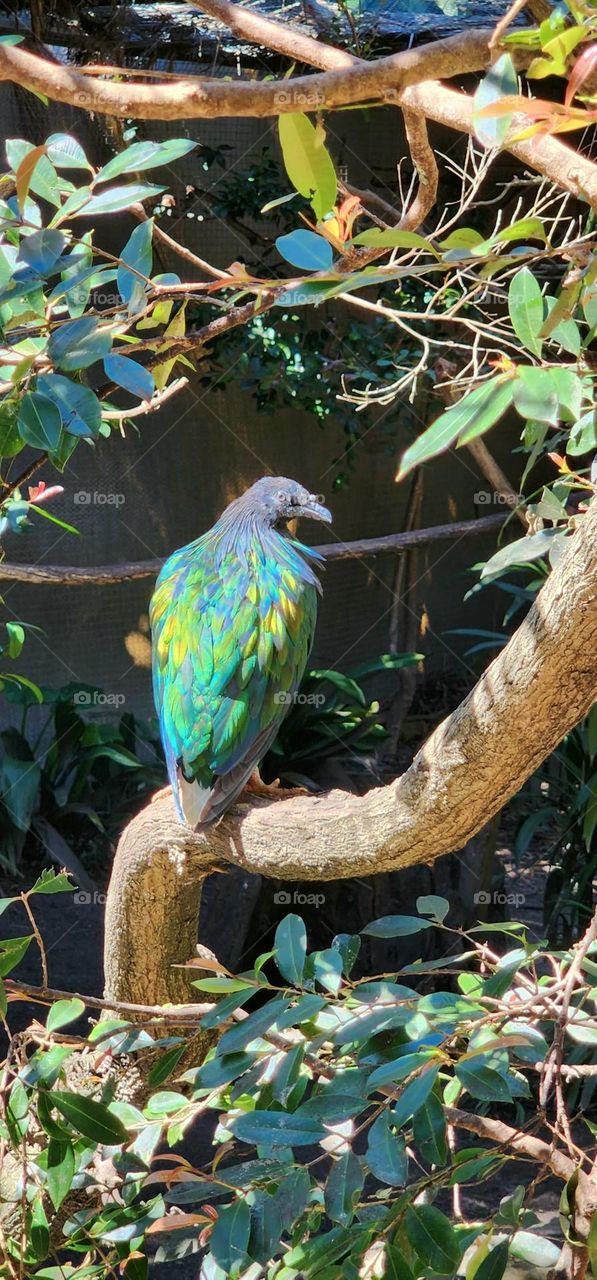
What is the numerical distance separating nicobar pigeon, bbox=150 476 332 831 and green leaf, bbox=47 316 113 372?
3.15 ft

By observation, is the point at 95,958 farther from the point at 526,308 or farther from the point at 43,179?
the point at 526,308

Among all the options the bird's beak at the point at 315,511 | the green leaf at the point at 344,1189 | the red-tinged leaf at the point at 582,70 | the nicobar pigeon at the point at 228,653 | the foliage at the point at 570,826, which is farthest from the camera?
the foliage at the point at 570,826

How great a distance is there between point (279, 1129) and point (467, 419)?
0.64 meters

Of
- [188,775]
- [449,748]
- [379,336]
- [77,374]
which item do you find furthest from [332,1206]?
[379,336]

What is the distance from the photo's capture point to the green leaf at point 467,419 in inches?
21.3

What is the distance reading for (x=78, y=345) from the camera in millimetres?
815

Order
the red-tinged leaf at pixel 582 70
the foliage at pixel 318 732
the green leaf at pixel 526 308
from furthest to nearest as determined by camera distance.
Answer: the foliage at pixel 318 732 → the green leaf at pixel 526 308 → the red-tinged leaf at pixel 582 70

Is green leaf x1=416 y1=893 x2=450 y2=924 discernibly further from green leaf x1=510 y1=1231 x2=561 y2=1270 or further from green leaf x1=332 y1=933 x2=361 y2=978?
green leaf x1=510 y1=1231 x2=561 y2=1270

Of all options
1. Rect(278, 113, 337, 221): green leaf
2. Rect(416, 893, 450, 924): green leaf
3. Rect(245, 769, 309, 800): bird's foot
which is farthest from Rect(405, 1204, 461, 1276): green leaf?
Rect(245, 769, 309, 800): bird's foot

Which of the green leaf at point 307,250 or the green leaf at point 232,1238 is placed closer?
the green leaf at point 307,250

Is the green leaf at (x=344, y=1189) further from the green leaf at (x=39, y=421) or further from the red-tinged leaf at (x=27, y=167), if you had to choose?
the red-tinged leaf at (x=27, y=167)

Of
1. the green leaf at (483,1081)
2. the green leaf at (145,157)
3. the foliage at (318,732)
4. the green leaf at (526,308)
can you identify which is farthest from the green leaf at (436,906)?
the foliage at (318,732)

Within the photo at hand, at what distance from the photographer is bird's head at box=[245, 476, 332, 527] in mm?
2111

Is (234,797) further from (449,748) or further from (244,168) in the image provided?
(244,168)
